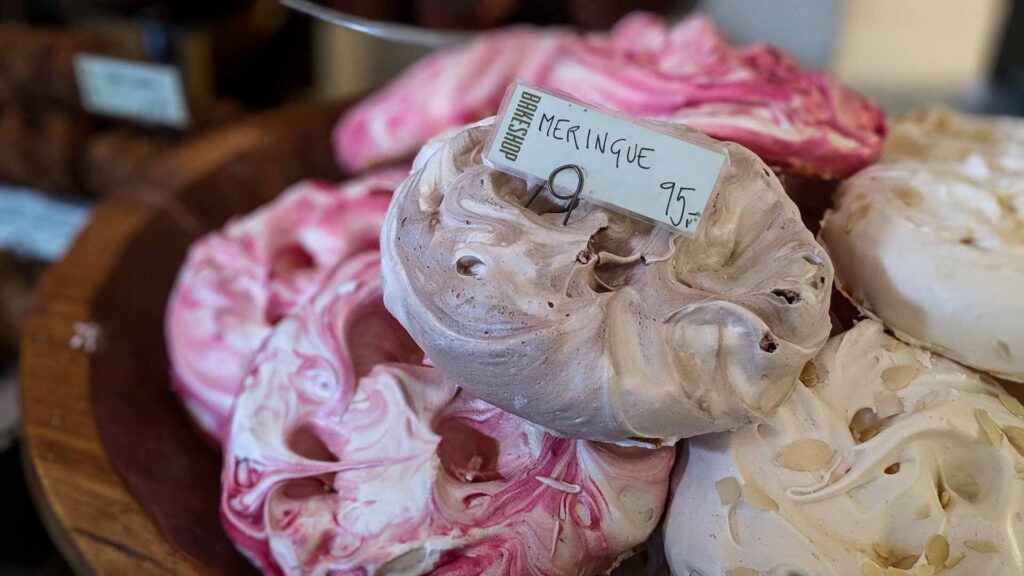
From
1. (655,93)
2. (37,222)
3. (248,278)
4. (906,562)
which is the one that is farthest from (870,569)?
(37,222)

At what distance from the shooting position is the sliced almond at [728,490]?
1.78 feet

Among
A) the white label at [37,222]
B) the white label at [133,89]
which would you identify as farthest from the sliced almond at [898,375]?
the white label at [37,222]

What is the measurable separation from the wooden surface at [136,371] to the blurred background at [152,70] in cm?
10

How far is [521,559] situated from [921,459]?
266 mm

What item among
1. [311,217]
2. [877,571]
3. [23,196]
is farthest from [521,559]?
[23,196]

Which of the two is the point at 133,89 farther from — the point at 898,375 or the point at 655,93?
the point at 898,375

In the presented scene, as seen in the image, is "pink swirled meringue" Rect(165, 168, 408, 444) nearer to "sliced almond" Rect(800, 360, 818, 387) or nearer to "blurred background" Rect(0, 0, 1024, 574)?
"blurred background" Rect(0, 0, 1024, 574)

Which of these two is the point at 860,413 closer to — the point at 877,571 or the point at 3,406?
the point at 877,571

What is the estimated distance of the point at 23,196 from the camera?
1.52 meters

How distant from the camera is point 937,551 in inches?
21.0

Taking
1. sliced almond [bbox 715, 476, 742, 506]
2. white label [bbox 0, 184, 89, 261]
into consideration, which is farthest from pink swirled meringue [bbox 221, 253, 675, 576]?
white label [bbox 0, 184, 89, 261]

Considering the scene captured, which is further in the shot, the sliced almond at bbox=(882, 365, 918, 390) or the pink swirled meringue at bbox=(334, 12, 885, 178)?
the pink swirled meringue at bbox=(334, 12, 885, 178)

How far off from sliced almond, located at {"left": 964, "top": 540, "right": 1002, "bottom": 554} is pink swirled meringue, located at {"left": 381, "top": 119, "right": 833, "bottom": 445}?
6.0 inches

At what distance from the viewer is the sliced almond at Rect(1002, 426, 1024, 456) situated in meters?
0.55
